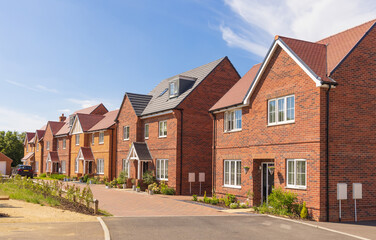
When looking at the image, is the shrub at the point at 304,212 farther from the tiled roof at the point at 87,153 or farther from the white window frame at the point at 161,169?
the tiled roof at the point at 87,153

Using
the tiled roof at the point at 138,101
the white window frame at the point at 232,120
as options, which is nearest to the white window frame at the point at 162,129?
the tiled roof at the point at 138,101

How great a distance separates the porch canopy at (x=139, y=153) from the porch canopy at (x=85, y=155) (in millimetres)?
11433

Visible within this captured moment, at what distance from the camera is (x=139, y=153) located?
30.3m

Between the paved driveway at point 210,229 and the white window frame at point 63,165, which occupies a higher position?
the paved driveway at point 210,229

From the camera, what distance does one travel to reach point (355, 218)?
16.0m

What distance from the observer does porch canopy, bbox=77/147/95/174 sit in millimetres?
41375

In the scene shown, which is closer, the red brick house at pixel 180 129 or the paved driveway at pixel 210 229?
the paved driveway at pixel 210 229

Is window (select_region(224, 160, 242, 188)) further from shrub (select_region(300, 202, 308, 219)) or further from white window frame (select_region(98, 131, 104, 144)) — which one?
white window frame (select_region(98, 131, 104, 144))

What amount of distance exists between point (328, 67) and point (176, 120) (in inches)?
505

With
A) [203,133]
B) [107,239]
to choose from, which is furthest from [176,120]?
[107,239]

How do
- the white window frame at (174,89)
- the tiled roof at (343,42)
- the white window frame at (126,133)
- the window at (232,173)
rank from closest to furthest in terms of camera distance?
the tiled roof at (343,42), the window at (232,173), the white window frame at (174,89), the white window frame at (126,133)

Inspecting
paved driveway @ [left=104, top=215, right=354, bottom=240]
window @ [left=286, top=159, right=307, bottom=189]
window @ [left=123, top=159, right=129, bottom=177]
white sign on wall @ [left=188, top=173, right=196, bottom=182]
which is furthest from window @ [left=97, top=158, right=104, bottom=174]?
window @ [left=286, top=159, right=307, bottom=189]

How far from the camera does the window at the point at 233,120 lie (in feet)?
72.9

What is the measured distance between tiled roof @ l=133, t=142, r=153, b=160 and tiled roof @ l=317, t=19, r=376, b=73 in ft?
54.3
